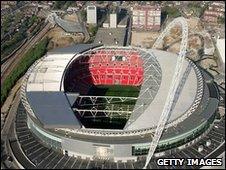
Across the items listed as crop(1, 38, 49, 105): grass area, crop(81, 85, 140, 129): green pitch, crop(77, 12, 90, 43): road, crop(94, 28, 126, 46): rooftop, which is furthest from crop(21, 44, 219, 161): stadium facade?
crop(77, 12, 90, 43): road

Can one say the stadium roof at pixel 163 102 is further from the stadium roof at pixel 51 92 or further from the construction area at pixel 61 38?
the construction area at pixel 61 38

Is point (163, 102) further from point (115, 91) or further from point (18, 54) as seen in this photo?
point (18, 54)

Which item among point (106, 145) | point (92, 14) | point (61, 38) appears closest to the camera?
point (106, 145)

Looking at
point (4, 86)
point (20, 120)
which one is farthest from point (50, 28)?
point (20, 120)

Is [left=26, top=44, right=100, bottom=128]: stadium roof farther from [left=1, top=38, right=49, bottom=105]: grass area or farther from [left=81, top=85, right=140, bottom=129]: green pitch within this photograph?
[left=1, top=38, right=49, bottom=105]: grass area

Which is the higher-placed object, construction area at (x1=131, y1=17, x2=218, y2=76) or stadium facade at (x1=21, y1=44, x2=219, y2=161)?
stadium facade at (x1=21, y1=44, x2=219, y2=161)

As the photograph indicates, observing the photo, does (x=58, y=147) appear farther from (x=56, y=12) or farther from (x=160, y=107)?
(x=56, y=12)

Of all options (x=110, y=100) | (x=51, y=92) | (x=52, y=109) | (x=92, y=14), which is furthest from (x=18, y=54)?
(x=52, y=109)
